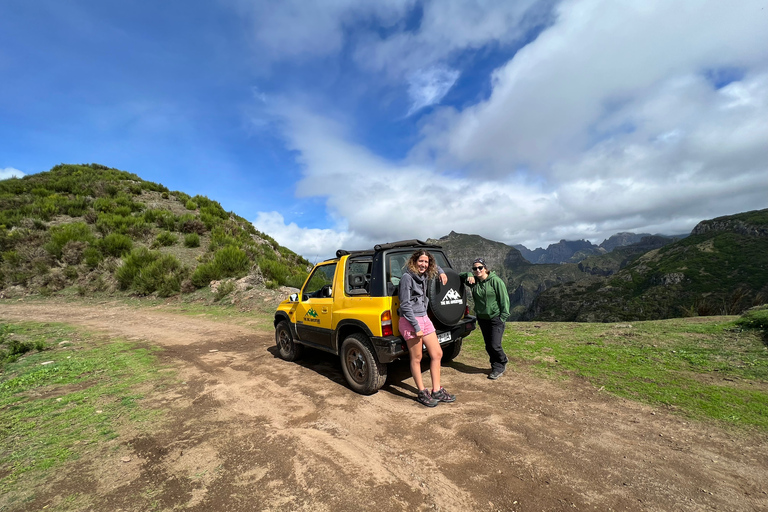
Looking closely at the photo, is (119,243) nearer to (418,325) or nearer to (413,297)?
(413,297)

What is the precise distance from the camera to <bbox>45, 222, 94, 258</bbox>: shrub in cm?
1537

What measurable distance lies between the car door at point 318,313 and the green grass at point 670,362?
3.11 meters

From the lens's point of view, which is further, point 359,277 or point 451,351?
point 451,351

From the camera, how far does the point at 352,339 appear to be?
4.38 meters

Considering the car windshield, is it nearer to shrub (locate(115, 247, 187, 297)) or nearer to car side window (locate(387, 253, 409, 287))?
car side window (locate(387, 253, 409, 287))

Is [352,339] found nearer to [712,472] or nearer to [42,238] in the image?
[712,472]

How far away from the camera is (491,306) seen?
4672 millimetres

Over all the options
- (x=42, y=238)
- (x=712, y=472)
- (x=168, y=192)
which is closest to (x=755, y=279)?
(x=712, y=472)

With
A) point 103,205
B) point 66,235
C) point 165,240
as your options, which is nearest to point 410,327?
point 165,240

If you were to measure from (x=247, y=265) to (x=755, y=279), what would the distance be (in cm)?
8317

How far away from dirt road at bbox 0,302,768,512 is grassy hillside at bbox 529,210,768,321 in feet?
171

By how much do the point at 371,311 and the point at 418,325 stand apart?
0.74m

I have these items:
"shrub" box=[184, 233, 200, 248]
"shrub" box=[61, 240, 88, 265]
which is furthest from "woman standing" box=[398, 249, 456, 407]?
"shrub" box=[61, 240, 88, 265]

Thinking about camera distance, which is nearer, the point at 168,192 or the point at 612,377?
the point at 612,377
